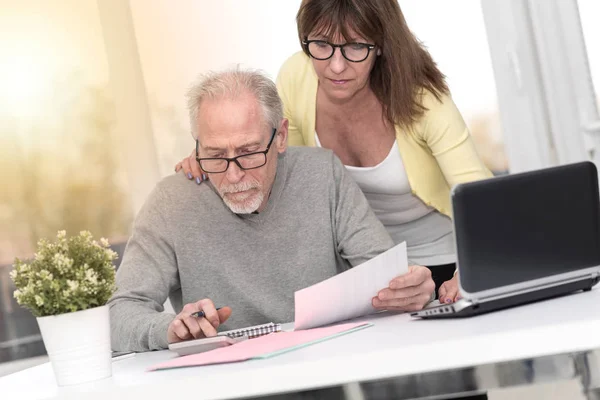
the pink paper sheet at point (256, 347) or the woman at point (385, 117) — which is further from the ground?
the woman at point (385, 117)

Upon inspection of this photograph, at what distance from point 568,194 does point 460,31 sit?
2.16 m

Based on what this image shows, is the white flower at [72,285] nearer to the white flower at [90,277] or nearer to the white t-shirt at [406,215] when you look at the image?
the white flower at [90,277]

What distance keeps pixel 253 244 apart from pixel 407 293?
1.77ft

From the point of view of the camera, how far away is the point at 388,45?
2.26m

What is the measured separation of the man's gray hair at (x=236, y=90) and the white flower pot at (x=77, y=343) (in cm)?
82

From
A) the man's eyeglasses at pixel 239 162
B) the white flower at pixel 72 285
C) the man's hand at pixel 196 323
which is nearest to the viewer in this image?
the white flower at pixel 72 285

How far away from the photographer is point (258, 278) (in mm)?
2107

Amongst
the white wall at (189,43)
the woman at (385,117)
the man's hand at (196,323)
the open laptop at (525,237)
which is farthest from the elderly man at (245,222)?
the white wall at (189,43)

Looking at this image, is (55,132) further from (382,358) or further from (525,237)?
(382,358)

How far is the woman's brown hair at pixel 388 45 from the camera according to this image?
2189 mm

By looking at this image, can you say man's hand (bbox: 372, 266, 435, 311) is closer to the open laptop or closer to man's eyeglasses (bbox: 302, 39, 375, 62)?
the open laptop

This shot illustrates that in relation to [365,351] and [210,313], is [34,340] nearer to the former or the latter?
[210,313]

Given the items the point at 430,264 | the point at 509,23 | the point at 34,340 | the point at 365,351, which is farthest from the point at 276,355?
the point at 34,340

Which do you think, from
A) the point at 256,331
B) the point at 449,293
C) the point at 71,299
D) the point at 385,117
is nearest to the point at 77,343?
the point at 71,299
